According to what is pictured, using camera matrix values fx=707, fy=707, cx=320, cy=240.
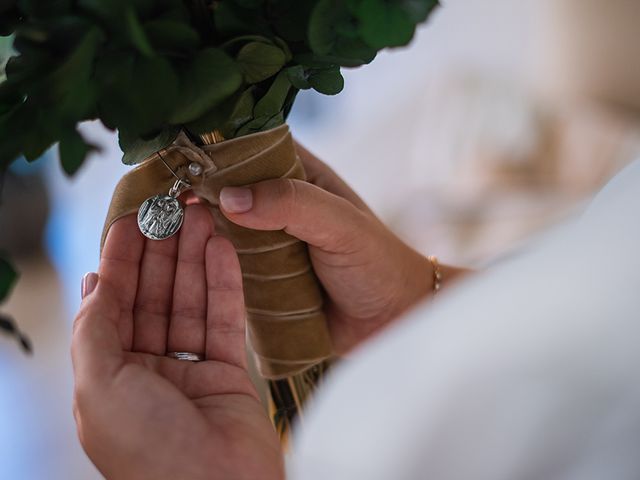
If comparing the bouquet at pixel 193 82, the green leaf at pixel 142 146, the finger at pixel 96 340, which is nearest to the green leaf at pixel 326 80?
the bouquet at pixel 193 82

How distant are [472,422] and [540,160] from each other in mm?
1385

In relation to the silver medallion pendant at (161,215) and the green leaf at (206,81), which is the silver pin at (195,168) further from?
the green leaf at (206,81)

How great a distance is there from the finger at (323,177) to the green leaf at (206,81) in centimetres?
31

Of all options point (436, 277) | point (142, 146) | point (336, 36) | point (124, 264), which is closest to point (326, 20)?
point (336, 36)

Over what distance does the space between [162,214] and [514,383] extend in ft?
1.02

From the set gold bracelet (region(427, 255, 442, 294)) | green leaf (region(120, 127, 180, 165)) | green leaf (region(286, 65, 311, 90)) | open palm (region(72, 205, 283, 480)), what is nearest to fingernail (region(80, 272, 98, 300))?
open palm (region(72, 205, 283, 480))

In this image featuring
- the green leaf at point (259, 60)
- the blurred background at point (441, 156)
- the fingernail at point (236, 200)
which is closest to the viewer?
the green leaf at point (259, 60)

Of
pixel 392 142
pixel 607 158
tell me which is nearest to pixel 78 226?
pixel 392 142

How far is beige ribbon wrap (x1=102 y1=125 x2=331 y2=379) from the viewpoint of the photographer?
552 mm

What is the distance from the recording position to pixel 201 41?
43 centimetres

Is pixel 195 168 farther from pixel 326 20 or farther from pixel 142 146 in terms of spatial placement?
pixel 326 20

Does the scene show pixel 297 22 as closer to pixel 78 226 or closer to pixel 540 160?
pixel 540 160

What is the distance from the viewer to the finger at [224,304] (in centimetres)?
56

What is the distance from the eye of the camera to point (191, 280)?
57cm
